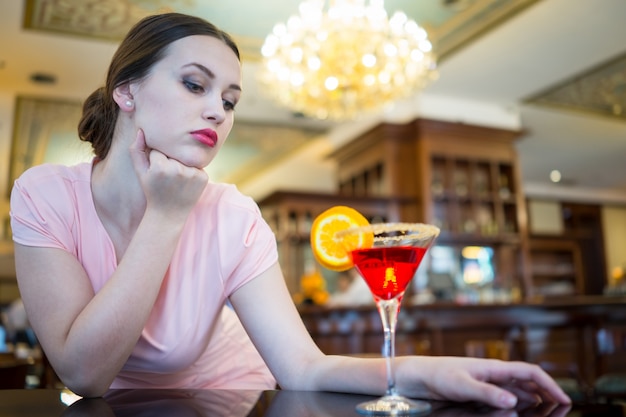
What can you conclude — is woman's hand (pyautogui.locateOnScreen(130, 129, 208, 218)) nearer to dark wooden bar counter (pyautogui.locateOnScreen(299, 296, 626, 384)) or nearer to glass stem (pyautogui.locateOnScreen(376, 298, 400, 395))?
glass stem (pyautogui.locateOnScreen(376, 298, 400, 395))

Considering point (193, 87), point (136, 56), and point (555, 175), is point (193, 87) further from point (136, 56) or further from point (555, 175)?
point (555, 175)

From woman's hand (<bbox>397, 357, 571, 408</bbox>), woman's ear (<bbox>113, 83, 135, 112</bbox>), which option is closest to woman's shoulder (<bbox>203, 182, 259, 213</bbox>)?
woman's ear (<bbox>113, 83, 135, 112</bbox>)

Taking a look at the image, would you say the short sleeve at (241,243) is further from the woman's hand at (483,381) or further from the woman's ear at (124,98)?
the woman's hand at (483,381)

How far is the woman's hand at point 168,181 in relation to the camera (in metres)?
0.98

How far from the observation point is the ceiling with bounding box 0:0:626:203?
5109 mm

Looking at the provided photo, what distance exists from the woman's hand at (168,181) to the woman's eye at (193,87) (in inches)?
5.5

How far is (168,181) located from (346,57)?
3.79m

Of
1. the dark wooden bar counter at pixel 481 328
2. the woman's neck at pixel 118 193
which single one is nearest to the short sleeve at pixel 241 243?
the woman's neck at pixel 118 193

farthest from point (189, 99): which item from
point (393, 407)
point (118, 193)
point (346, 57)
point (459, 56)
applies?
point (459, 56)

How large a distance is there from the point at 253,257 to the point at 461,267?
686cm

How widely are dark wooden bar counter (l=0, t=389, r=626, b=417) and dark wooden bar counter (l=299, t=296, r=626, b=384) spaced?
342 centimetres

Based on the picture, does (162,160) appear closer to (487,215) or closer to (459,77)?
(459,77)

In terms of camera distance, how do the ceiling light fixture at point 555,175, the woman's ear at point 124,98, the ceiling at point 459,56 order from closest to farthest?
the woman's ear at point 124,98, the ceiling at point 459,56, the ceiling light fixture at point 555,175

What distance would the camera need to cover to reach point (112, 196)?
46.4 inches
